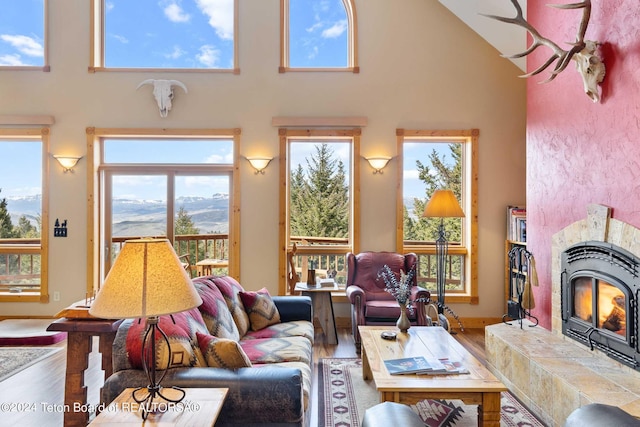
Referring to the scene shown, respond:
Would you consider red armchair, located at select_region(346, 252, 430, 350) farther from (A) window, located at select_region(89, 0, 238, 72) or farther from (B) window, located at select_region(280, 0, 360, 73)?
(A) window, located at select_region(89, 0, 238, 72)

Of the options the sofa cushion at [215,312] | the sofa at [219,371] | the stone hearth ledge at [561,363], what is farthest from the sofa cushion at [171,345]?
the stone hearth ledge at [561,363]

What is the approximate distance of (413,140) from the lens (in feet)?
16.9

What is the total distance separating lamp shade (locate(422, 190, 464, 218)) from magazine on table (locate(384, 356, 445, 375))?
2.00 metres

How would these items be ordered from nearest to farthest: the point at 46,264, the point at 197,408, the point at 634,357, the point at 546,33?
the point at 197,408, the point at 634,357, the point at 546,33, the point at 46,264

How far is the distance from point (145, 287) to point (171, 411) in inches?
20.8

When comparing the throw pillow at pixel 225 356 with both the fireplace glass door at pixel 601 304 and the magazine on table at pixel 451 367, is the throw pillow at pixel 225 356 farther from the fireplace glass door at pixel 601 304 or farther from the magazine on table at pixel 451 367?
the fireplace glass door at pixel 601 304

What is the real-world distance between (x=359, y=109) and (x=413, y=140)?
818 mm

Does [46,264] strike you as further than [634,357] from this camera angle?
Yes

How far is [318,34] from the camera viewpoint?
5.17m

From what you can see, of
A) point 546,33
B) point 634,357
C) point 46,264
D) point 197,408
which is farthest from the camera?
point 46,264

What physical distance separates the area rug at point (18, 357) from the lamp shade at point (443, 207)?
13.5 feet

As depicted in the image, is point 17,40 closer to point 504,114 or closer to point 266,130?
point 266,130

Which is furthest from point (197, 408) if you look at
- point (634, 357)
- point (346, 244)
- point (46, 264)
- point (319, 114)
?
point (46, 264)

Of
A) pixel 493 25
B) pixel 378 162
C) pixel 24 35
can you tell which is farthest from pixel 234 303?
pixel 24 35
